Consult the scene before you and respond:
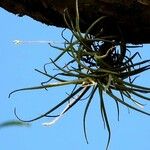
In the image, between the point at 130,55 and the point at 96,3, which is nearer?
the point at 96,3

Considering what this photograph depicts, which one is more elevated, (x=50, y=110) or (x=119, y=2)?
(x=119, y=2)

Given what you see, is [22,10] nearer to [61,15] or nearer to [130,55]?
[61,15]

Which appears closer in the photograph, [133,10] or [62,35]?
[133,10]

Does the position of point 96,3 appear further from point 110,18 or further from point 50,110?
point 50,110

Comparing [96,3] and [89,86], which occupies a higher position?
[96,3]

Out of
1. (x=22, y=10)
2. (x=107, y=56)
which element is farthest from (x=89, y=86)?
(x=22, y=10)

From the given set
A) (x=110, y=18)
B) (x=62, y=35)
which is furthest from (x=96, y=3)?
(x=62, y=35)
